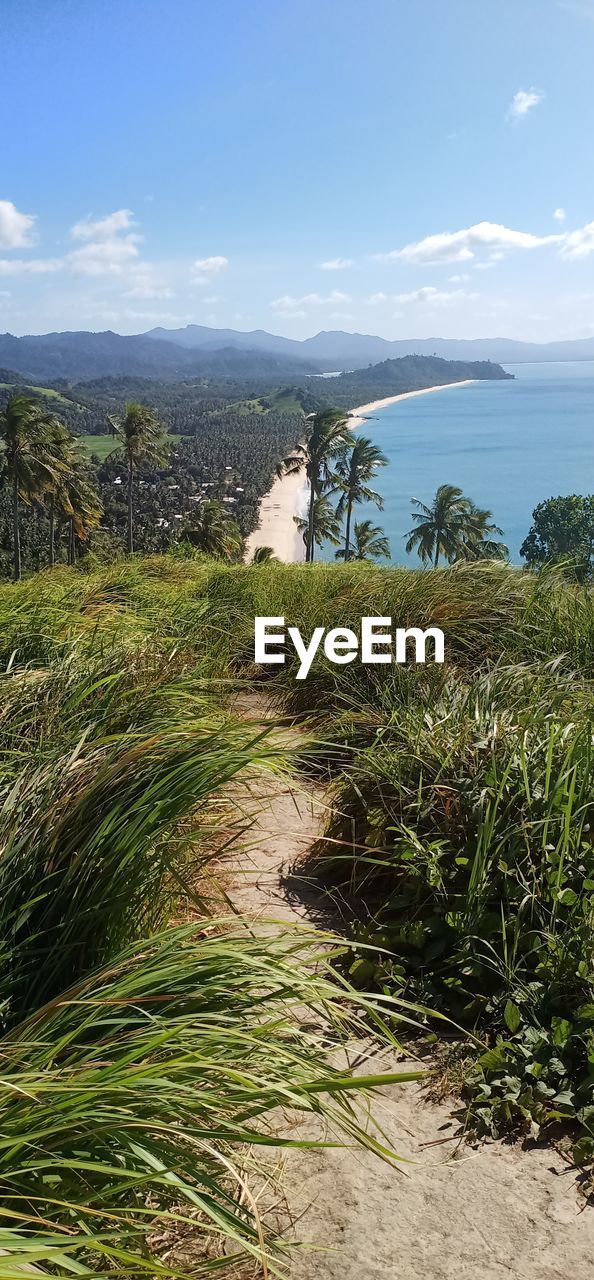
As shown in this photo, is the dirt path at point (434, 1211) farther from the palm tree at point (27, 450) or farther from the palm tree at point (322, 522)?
the palm tree at point (322, 522)

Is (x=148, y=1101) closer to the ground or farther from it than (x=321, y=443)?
closer to the ground

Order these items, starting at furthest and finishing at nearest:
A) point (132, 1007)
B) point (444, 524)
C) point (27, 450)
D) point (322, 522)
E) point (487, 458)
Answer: point (487, 458)
point (322, 522)
point (444, 524)
point (27, 450)
point (132, 1007)

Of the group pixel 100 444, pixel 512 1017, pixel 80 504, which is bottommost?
pixel 512 1017

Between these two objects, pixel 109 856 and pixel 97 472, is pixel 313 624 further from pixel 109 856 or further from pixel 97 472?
pixel 97 472

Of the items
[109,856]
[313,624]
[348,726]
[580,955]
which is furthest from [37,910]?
[313,624]

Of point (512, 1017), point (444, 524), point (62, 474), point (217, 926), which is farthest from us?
point (444, 524)

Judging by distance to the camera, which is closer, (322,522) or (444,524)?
(444,524)

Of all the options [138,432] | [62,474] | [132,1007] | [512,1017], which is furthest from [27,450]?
[132,1007]

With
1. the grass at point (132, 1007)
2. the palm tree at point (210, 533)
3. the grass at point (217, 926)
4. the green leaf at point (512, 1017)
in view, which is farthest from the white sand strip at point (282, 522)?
the green leaf at point (512, 1017)

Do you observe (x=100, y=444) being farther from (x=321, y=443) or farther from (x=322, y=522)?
(x=321, y=443)
